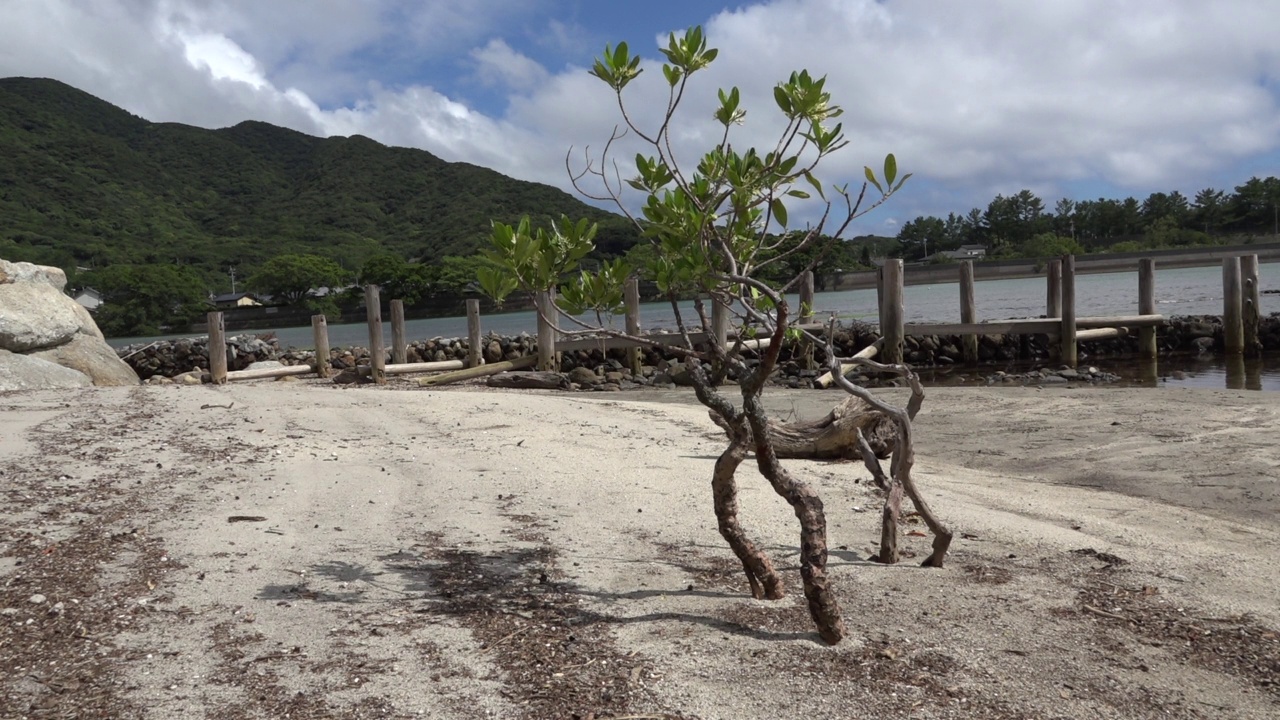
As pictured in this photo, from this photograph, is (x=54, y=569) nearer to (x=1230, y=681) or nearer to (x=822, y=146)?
(x=822, y=146)

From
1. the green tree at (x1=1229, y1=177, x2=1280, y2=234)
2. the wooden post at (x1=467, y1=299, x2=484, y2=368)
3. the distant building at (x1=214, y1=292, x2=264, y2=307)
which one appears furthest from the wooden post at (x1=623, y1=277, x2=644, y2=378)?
the green tree at (x1=1229, y1=177, x2=1280, y2=234)

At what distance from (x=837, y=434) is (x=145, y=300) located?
61378 millimetres

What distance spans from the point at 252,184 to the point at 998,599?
149918 mm

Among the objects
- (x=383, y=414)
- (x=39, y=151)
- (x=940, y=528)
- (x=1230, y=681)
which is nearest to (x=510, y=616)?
(x=940, y=528)

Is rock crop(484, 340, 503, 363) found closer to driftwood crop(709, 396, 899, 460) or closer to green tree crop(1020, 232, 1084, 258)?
driftwood crop(709, 396, 899, 460)

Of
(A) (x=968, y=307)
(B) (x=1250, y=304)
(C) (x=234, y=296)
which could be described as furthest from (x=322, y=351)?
(C) (x=234, y=296)

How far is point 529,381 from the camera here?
17.0 metres

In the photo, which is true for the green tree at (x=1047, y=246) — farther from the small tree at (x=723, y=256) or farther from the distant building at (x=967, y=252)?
the small tree at (x=723, y=256)

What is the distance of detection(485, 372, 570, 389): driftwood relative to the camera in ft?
55.8

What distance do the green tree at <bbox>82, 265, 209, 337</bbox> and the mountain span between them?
16041 mm

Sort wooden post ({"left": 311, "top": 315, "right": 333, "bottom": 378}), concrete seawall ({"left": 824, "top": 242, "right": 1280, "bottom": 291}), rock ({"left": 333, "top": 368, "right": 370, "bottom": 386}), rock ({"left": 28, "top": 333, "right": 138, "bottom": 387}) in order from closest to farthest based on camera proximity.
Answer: rock ({"left": 28, "top": 333, "right": 138, "bottom": 387}) < rock ({"left": 333, "top": 368, "right": 370, "bottom": 386}) < wooden post ({"left": 311, "top": 315, "right": 333, "bottom": 378}) < concrete seawall ({"left": 824, "top": 242, "right": 1280, "bottom": 291})

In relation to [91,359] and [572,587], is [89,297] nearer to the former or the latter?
[91,359]

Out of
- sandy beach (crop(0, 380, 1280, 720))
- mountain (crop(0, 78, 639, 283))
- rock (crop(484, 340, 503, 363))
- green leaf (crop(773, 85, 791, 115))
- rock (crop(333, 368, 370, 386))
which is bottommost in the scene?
sandy beach (crop(0, 380, 1280, 720))

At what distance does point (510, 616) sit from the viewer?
3.50 metres
